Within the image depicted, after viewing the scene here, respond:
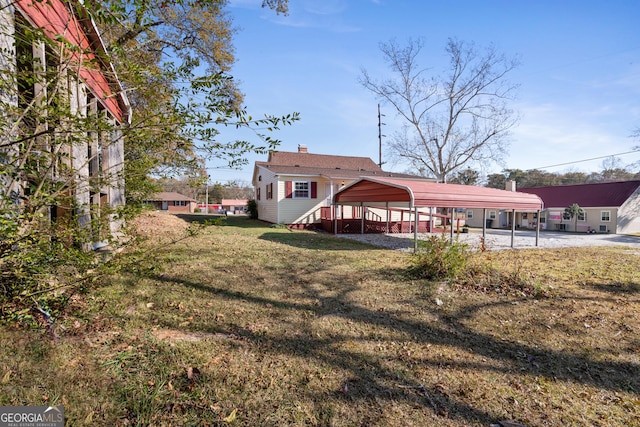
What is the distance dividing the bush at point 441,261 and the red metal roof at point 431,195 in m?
3.31

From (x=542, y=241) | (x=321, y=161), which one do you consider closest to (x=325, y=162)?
(x=321, y=161)

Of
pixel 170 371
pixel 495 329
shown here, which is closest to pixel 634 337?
pixel 495 329

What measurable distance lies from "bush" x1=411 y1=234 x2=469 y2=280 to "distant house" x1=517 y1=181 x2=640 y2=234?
27.2 meters

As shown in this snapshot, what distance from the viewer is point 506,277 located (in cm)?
592

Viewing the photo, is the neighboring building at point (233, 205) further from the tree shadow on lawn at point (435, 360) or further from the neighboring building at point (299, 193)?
→ the tree shadow on lawn at point (435, 360)

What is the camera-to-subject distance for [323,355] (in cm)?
314

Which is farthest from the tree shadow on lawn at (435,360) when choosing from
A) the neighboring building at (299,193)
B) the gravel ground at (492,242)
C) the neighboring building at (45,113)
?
the neighboring building at (299,193)

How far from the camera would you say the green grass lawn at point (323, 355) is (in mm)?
2320

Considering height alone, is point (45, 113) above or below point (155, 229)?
above

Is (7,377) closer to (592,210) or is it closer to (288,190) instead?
(288,190)

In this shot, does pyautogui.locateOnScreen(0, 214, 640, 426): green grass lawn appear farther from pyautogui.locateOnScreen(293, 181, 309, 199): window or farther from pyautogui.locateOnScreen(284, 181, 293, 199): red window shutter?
pyautogui.locateOnScreen(293, 181, 309, 199): window

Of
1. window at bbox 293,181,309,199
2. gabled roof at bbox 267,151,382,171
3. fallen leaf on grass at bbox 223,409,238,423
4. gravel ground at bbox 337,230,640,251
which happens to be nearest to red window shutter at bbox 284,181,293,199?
window at bbox 293,181,309,199

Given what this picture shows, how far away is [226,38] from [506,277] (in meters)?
15.5

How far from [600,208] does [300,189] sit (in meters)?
25.7
